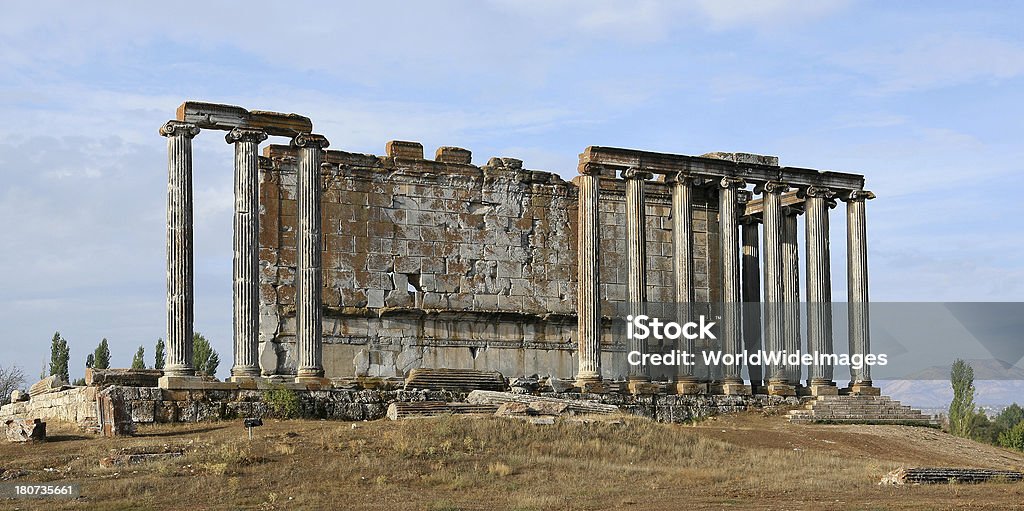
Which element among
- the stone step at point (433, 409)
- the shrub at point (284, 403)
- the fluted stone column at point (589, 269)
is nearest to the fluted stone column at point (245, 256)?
the shrub at point (284, 403)

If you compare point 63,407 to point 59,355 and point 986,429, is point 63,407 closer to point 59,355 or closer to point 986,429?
point 59,355

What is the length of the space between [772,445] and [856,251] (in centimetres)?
1297

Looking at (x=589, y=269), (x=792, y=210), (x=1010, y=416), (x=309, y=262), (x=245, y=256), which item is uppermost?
(x=792, y=210)

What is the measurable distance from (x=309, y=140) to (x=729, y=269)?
13.3 metres

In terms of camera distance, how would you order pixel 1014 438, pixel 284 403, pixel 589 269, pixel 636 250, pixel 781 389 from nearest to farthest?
pixel 284 403
pixel 589 269
pixel 636 250
pixel 781 389
pixel 1014 438

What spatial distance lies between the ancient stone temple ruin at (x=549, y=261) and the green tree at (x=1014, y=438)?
34250mm

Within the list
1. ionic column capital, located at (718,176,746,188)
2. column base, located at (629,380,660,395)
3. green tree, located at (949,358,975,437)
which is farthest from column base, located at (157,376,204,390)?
green tree, located at (949,358,975,437)

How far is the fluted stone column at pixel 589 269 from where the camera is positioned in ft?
126

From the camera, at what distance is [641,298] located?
1539 inches

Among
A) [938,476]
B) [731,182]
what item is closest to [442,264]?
[731,182]

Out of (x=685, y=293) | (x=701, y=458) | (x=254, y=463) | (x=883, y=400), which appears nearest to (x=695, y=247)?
(x=685, y=293)

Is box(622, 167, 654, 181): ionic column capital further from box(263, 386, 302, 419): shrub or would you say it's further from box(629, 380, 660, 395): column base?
box(263, 386, 302, 419): shrub

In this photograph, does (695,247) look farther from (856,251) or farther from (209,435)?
(209,435)

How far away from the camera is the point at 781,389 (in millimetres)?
39938
